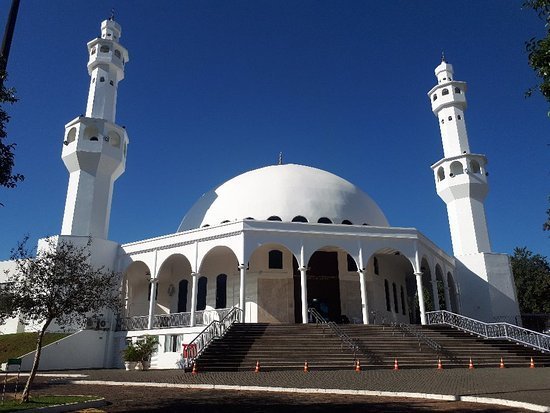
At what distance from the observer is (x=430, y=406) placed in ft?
31.4

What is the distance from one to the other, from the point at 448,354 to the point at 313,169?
754 inches

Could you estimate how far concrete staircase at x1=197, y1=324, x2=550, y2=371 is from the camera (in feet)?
61.6

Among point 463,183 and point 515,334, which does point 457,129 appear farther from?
point 515,334

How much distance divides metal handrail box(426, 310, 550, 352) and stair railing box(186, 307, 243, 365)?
37.5 feet

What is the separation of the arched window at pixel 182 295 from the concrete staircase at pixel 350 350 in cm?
882

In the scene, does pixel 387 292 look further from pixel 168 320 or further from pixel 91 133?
pixel 91 133

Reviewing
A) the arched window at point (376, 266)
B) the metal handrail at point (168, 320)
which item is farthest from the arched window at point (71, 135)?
the arched window at point (376, 266)

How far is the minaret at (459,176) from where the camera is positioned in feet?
110

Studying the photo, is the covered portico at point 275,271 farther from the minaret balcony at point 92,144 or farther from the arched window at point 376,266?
the minaret balcony at point 92,144

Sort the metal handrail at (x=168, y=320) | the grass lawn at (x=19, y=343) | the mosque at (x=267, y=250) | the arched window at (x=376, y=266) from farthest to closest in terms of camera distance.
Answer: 1. the arched window at (x=376, y=266)
2. the metal handrail at (x=168, y=320)
3. the mosque at (x=267, y=250)
4. the grass lawn at (x=19, y=343)

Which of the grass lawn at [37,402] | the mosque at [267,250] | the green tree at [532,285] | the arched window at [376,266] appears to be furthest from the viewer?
the green tree at [532,285]

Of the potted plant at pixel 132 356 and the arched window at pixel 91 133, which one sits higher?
the arched window at pixel 91 133

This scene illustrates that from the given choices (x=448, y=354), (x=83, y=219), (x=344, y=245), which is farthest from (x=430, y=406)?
(x=83, y=219)

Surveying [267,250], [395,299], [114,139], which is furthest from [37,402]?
[395,299]
